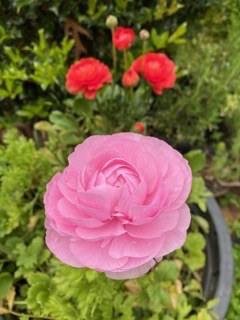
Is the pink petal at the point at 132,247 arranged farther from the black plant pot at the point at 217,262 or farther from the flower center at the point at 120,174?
the black plant pot at the point at 217,262

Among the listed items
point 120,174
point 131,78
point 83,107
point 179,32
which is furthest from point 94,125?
point 120,174

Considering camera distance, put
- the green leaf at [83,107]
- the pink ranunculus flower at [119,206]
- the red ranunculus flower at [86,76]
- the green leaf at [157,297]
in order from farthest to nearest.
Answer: the green leaf at [83,107]
the red ranunculus flower at [86,76]
the green leaf at [157,297]
the pink ranunculus flower at [119,206]

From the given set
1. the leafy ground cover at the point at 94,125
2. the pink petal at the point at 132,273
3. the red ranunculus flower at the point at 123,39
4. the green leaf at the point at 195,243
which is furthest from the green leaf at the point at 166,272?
the red ranunculus flower at the point at 123,39

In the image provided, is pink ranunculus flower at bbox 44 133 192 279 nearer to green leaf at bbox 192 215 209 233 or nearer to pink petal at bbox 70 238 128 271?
pink petal at bbox 70 238 128 271

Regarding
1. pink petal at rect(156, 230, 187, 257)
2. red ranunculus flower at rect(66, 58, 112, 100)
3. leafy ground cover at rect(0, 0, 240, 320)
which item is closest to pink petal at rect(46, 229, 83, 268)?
pink petal at rect(156, 230, 187, 257)

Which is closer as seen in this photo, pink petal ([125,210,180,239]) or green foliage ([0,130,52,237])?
pink petal ([125,210,180,239])

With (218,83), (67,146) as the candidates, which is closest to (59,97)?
(67,146)
